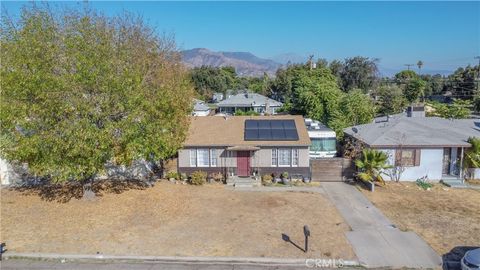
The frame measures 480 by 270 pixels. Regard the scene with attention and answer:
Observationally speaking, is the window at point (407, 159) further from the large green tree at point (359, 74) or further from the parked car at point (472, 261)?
the large green tree at point (359, 74)

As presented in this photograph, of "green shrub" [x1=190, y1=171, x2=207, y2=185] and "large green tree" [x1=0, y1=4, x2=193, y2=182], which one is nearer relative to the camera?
"large green tree" [x1=0, y1=4, x2=193, y2=182]

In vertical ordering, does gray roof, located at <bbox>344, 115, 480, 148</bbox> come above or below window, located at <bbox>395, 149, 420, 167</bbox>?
above

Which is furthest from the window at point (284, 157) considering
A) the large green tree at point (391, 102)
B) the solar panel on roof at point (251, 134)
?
the large green tree at point (391, 102)

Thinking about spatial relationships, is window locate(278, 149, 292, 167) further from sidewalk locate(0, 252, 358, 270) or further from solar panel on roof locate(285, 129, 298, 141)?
sidewalk locate(0, 252, 358, 270)

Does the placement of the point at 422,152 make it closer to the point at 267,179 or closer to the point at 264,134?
the point at 267,179

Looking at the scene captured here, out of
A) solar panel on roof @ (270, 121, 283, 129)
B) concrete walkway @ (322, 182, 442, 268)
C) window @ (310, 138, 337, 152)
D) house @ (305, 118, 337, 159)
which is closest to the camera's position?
concrete walkway @ (322, 182, 442, 268)

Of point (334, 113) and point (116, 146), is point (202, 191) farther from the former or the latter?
point (334, 113)

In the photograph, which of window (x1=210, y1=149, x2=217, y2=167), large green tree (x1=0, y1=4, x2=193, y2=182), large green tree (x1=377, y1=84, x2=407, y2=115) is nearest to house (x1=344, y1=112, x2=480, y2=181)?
window (x1=210, y1=149, x2=217, y2=167)
